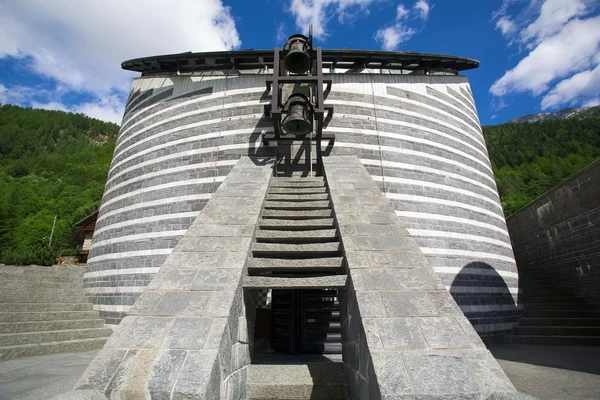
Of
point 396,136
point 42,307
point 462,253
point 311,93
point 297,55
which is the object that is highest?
point 297,55

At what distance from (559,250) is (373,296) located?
10.5 meters

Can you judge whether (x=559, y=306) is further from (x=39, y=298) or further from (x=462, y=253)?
(x=39, y=298)

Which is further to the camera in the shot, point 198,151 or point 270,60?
point 270,60

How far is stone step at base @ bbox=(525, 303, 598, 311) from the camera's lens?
8343mm

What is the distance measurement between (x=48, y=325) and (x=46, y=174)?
71.8 m

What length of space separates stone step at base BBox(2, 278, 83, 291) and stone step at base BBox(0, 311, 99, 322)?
1.08 meters

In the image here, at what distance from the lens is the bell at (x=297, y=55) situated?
7.71 m

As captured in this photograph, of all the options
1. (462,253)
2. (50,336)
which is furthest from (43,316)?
(462,253)

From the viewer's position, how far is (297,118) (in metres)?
7.02

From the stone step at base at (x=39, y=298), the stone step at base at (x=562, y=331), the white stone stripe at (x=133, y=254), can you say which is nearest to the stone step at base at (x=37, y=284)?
the stone step at base at (x=39, y=298)

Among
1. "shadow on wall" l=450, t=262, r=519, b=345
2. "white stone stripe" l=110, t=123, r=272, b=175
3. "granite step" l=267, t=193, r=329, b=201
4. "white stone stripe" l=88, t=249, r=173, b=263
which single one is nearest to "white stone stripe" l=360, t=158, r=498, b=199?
"shadow on wall" l=450, t=262, r=519, b=345

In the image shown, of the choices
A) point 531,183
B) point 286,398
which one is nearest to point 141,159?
point 286,398

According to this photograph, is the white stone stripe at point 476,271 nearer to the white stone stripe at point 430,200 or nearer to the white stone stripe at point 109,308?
the white stone stripe at point 430,200

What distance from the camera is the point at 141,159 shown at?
9969mm
